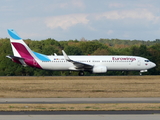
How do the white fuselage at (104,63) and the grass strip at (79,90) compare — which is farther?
the white fuselage at (104,63)

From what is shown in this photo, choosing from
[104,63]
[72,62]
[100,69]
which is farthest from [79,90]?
[104,63]

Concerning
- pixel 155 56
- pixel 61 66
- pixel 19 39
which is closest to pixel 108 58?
pixel 61 66

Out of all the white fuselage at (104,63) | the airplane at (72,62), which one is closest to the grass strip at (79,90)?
the airplane at (72,62)

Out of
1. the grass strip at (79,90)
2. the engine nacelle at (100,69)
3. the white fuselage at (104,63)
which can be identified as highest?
the white fuselage at (104,63)

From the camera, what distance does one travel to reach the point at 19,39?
5975cm

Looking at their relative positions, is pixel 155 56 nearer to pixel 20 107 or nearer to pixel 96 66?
pixel 96 66

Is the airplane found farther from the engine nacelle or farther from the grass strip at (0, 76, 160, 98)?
the grass strip at (0, 76, 160, 98)

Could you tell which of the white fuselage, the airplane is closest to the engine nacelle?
the airplane

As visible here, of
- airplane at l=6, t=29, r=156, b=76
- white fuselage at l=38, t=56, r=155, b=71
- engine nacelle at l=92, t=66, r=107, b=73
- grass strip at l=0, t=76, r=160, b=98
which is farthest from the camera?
white fuselage at l=38, t=56, r=155, b=71

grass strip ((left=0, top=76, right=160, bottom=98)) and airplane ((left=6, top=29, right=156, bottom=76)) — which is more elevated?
airplane ((left=6, top=29, right=156, bottom=76))

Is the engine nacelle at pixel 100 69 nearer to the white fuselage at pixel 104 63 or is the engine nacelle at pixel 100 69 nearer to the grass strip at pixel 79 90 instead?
the white fuselage at pixel 104 63

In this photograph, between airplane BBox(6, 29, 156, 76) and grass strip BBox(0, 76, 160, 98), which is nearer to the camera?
grass strip BBox(0, 76, 160, 98)

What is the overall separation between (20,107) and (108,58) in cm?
3731

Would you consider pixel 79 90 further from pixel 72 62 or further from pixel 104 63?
pixel 104 63
